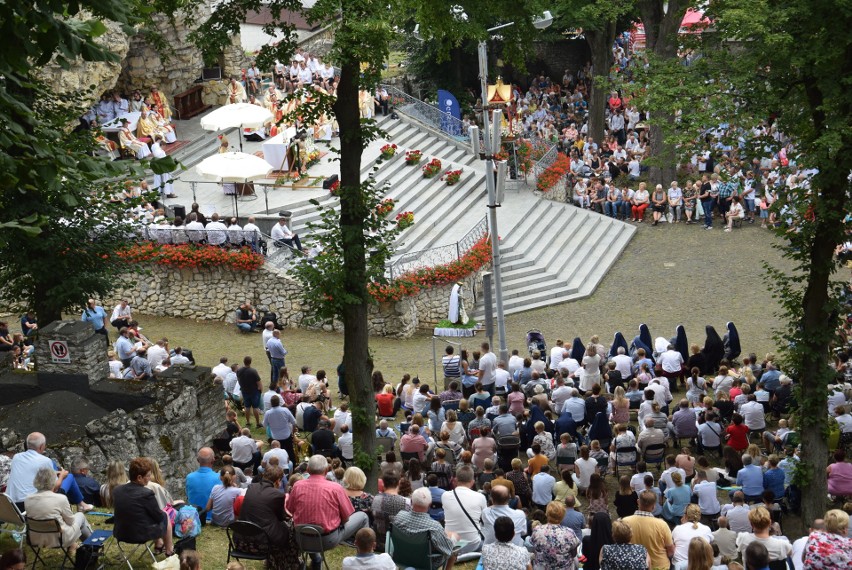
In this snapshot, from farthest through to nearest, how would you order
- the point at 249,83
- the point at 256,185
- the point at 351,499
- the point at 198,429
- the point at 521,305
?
the point at 249,83
the point at 256,185
the point at 521,305
the point at 198,429
the point at 351,499

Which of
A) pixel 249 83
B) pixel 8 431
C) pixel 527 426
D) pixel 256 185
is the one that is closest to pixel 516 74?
pixel 249 83

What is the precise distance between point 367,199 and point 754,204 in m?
19.3

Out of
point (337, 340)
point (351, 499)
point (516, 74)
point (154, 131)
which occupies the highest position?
point (516, 74)

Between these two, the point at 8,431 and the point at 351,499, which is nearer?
the point at 351,499

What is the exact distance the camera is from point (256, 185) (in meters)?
29.1

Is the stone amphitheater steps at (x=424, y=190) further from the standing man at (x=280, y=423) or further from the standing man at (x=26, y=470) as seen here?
the standing man at (x=26, y=470)

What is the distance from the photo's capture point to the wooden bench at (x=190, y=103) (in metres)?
33.3

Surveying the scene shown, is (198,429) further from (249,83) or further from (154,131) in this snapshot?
(249,83)

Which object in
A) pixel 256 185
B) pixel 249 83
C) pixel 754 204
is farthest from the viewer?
pixel 249 83

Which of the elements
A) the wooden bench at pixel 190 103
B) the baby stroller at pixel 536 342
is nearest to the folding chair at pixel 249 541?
the baby stroller at pixel 536 342

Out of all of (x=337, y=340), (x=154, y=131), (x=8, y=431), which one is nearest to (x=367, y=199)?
(x=8, y=431)

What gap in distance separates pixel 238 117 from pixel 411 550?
62.2 feet

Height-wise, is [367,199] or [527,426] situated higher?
[367,199]

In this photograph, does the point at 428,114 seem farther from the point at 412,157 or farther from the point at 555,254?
the point at 555,254
